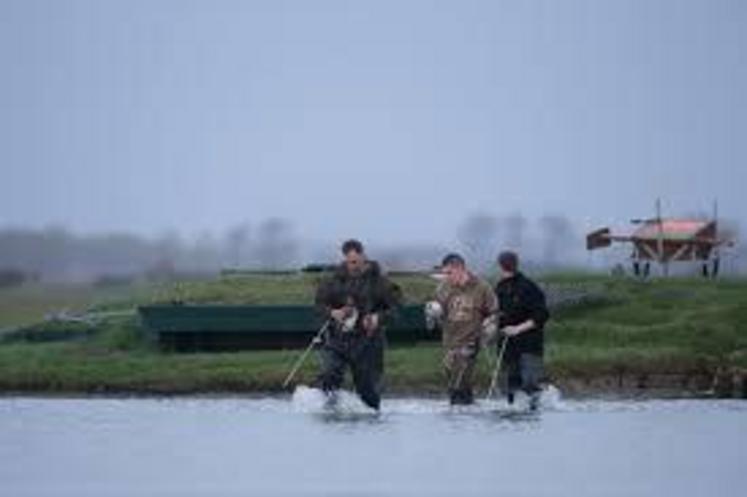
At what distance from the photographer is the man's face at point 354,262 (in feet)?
125

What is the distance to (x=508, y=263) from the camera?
39312 mm

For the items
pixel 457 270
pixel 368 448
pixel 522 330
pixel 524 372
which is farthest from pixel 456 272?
pixel 368 448

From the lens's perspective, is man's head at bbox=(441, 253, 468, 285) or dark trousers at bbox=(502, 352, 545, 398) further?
man's head at bbox=(441, 253, 468, 285)

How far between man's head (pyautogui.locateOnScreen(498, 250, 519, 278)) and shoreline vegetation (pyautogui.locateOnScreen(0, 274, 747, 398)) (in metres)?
5.20

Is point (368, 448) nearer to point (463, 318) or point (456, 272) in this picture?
point (463, 318)

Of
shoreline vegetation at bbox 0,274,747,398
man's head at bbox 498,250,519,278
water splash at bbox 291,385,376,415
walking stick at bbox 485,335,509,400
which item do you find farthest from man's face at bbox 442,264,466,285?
shoreline vegetation at bbox 0,274,747,398

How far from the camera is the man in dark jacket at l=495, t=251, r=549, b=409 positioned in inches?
1533

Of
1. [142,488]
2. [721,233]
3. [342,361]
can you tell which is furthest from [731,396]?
[721,233]

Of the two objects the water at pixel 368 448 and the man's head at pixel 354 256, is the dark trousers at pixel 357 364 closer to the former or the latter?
the water at pixel 368 448

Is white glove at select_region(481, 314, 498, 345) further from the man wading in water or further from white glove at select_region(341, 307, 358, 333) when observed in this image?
white glove at select_region(341, 307, 358, 333)

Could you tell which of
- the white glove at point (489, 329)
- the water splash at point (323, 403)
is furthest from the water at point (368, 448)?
the white glove at point (489, 329)

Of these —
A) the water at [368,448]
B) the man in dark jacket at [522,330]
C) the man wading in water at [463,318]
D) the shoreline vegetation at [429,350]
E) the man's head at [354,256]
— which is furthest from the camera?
the shoreline vegetation at [429,350]

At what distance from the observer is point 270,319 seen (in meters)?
49.9

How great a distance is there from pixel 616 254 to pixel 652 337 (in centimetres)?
2200
